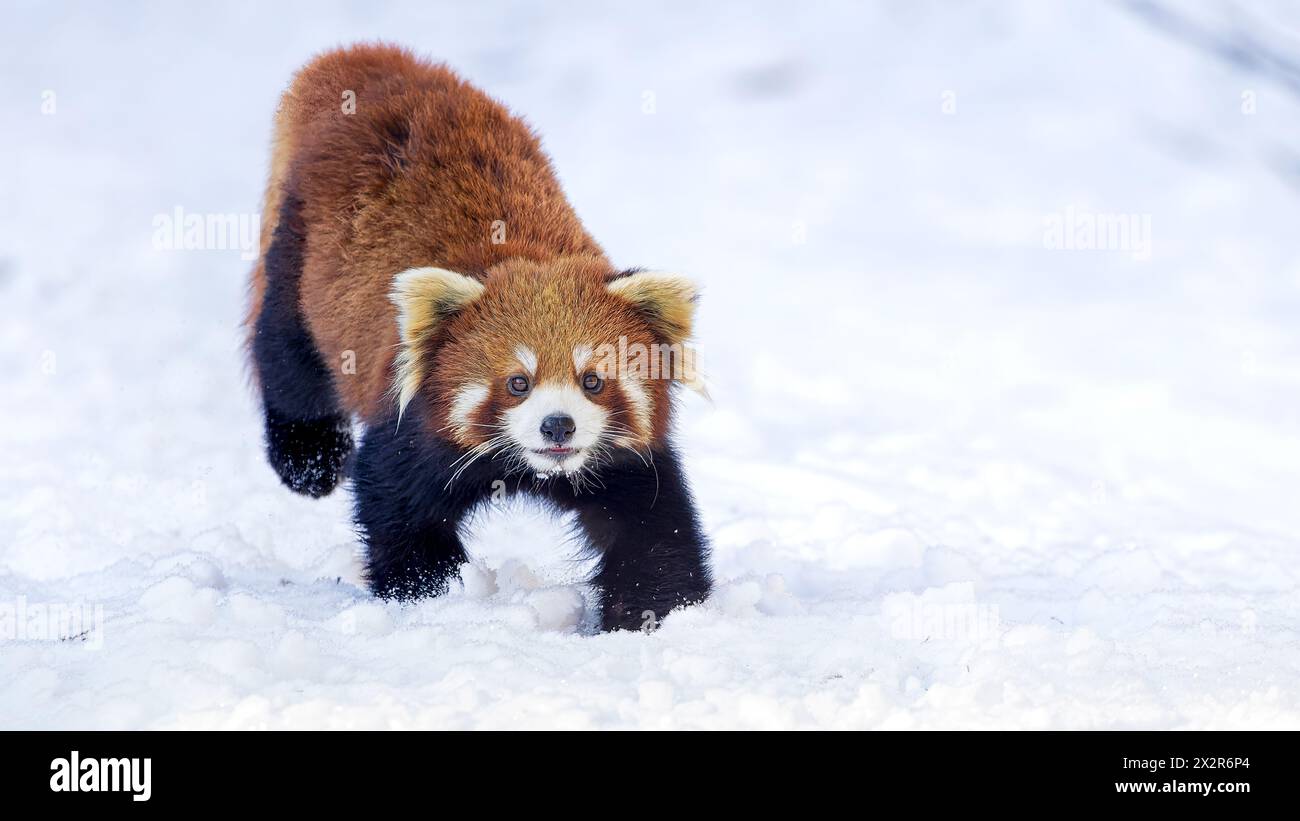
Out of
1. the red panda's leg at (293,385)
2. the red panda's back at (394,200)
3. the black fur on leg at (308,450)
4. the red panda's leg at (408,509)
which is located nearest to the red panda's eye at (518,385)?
the red panda's leg at (408,509)

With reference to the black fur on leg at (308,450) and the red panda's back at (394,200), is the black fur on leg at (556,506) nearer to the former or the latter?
the red panda's back at (394,200)

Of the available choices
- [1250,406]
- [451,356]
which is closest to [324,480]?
[451,356]

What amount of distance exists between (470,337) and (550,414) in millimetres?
487

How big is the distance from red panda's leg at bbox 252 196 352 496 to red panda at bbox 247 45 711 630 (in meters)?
0.03

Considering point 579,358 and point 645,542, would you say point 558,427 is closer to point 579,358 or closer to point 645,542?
point 579,358

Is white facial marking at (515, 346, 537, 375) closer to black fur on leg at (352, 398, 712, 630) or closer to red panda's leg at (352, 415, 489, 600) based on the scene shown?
black fur on leg at (352, 398, 712, 630)

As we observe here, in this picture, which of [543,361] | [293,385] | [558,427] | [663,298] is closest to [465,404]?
[543,361]

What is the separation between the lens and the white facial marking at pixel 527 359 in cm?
446

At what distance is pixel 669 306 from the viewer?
482 cm

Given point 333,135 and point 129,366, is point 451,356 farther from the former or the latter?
point 129,366

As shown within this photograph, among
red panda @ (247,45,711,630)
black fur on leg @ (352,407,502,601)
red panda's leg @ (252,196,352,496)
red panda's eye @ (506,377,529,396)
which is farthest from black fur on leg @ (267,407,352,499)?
red panda's eye @ (506,377,529,396)

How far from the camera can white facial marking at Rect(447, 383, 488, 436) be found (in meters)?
4.55

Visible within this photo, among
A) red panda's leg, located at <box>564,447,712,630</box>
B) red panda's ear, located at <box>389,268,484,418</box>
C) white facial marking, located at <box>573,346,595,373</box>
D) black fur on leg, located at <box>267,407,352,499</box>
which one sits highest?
red panda's ear, located at <box>389,268,484,418</box>

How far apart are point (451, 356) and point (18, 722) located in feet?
6.06
